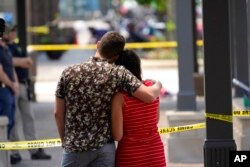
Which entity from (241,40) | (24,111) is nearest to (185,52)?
(241,40)

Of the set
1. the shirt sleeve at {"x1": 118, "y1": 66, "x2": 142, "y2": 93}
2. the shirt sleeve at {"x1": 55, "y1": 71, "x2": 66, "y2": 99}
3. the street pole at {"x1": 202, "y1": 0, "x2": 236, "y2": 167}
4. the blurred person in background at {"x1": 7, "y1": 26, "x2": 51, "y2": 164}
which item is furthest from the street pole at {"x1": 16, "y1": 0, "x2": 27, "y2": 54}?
the shirt sleeve at {"x1": 118, "y1": 66, "x2": 142, "y2": 93}

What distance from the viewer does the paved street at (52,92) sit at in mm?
12008

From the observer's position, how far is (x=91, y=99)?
6.56 m

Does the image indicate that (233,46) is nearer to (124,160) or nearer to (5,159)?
(5,159)

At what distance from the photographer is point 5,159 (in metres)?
9.40

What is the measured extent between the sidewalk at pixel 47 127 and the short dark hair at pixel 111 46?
4392mm

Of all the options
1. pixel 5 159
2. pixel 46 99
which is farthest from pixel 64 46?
pixel 5 159

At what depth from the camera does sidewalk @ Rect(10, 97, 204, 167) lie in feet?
36.7

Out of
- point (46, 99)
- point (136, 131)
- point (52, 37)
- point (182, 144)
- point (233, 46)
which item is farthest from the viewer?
point (52, 37)

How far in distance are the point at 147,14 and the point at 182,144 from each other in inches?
1381

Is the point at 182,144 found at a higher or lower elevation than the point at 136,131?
lower

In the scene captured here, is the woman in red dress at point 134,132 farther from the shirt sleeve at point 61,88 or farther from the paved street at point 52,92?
the paved street at point 52,92

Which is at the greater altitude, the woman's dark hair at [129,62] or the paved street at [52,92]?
the woman's dark hair at [129,62]

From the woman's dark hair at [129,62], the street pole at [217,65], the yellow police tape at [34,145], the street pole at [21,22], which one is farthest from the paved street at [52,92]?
the woman's dark hair at [129,62]
